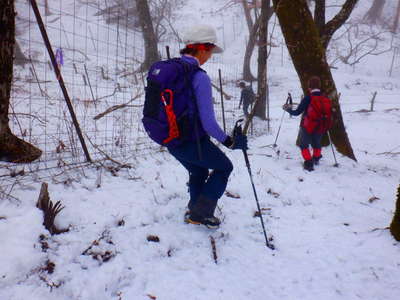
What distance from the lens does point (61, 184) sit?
339 centimetres

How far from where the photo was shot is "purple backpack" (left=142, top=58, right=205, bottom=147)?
7.79 ft

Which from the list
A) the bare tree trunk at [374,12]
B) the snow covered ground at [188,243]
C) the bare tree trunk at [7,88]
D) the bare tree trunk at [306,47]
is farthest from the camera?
the bare tree trunk at [374,12]

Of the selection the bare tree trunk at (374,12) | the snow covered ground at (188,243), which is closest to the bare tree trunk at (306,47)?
the snow covered ground at (188,243)

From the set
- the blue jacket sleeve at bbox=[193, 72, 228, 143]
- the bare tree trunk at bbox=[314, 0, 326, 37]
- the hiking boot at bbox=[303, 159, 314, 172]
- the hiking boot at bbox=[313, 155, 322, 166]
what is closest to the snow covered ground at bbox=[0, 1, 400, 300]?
the hiking boot at bbox=[303, 159, 314, 172]

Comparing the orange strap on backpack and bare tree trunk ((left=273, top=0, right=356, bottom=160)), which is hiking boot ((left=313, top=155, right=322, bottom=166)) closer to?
bare tree trunk ((left=273, top=0, right=356, bottom=160))

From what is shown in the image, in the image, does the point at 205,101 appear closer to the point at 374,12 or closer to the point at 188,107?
the point at 188,107

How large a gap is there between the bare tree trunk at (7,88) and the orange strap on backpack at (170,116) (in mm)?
2170

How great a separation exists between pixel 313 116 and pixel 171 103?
140 inches

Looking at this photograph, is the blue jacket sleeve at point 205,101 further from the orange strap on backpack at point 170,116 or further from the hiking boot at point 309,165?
the hiking boot at point 309,165

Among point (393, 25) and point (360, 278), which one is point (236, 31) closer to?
point (393, 25)

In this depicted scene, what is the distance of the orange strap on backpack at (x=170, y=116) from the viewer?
240cm

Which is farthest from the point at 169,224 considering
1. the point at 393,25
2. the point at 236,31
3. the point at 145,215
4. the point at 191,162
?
the point at 393,25

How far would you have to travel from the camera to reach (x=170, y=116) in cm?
244

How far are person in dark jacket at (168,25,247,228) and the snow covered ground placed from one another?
1.13 feet
